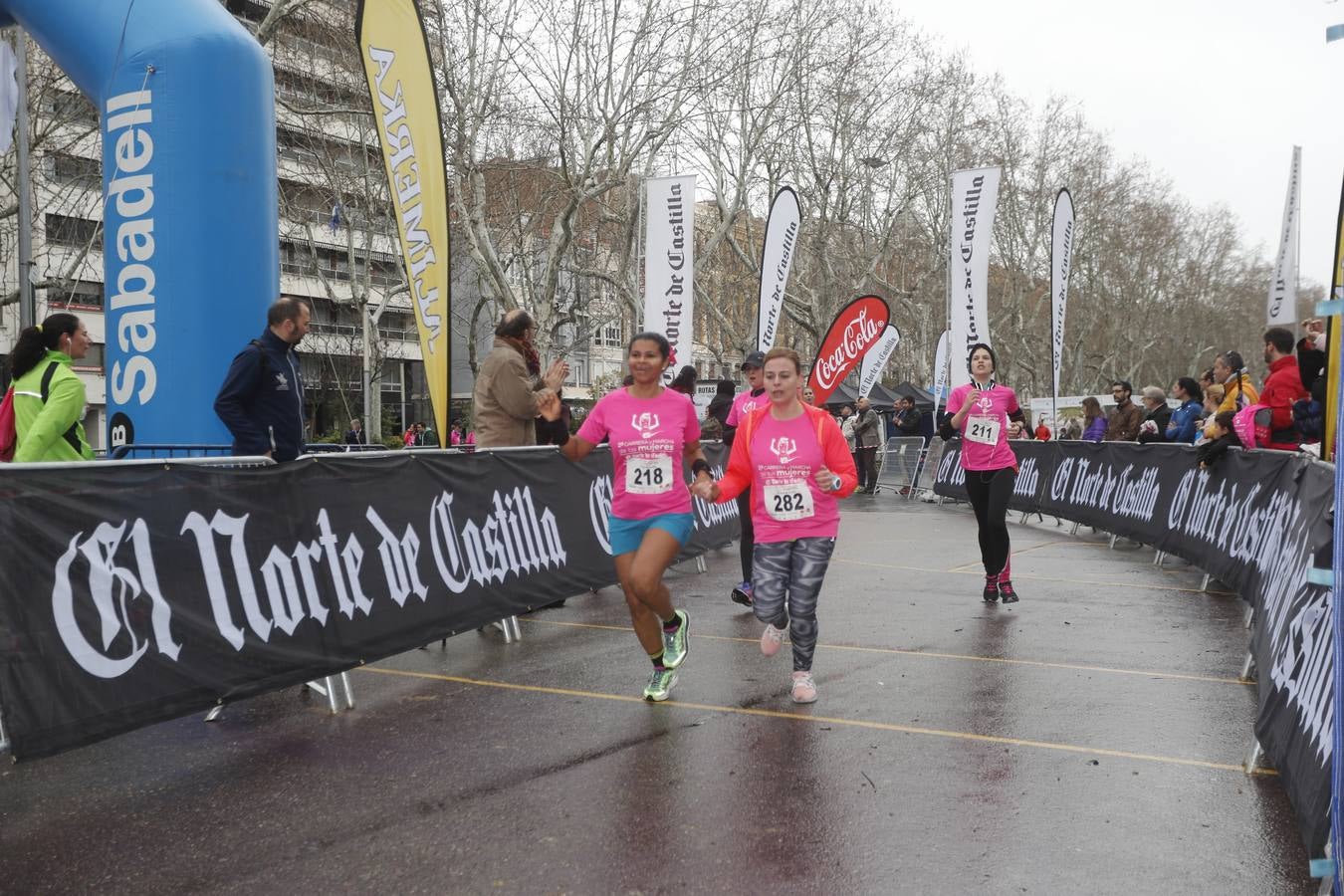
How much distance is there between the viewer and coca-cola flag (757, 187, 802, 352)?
62.3 ft

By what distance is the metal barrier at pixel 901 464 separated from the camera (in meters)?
25.0

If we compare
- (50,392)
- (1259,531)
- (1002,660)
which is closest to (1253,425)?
(1259,531)

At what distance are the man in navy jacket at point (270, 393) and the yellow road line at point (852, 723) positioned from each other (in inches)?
60.5

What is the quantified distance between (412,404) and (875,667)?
68.8m

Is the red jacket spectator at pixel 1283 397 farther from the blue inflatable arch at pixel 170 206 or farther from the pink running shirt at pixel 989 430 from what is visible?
the blue inflatable arch at pixel 170 206

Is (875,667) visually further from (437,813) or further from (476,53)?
(476,53)

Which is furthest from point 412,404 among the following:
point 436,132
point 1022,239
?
point 436,132

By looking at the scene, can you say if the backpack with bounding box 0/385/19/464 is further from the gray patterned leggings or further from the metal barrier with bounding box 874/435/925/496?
the metal barrier with bounding box 874/435/925/496

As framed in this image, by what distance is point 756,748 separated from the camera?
5090 millimetres

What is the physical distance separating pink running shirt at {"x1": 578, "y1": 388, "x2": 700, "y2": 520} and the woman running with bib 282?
352 cm

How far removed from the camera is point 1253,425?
9.59 meters

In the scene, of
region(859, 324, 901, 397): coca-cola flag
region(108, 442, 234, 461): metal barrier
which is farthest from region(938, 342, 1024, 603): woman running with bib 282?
region(859, 324, 901, 397): coca-cola flag

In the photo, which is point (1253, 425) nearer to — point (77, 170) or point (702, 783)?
point (702, 783)

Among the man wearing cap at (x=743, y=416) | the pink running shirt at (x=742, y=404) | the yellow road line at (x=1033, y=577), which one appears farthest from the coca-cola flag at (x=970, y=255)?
the man wearing cap at (x=743, y=416)
